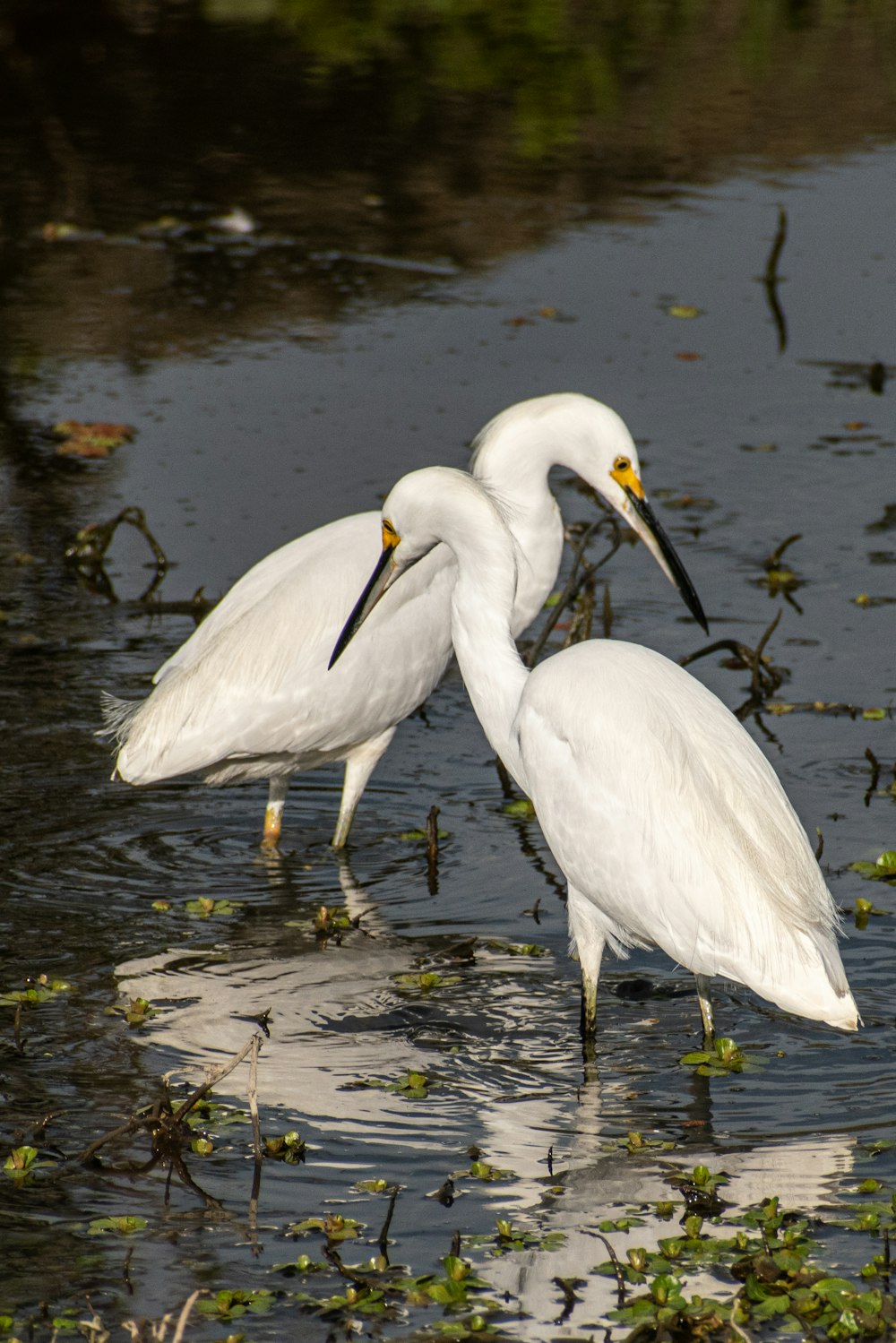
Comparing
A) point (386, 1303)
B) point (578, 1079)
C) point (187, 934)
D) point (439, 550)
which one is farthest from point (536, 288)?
point (386, 1303)

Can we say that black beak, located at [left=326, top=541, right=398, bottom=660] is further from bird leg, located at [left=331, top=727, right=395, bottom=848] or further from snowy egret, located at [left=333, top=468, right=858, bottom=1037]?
bird leg, located at [left=331, top=727, right=395, bottom=848]

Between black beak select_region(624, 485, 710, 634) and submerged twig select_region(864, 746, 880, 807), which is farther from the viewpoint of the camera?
submerged twig select_region(864, 746, 880, 807)

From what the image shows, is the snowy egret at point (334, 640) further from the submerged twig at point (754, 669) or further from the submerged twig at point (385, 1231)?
the submerged twig at point (385, 1231)

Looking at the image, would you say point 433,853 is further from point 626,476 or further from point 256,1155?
point 256,1155

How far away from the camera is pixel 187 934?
5645 mm

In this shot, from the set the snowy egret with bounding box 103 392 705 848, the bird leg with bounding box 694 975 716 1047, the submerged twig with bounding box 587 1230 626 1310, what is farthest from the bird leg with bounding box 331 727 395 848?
the submerged twig with bounding box 587 1230 626 1310

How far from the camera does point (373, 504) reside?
29.8 ft

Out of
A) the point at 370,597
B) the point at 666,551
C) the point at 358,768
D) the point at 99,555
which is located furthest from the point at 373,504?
the point at 370,597

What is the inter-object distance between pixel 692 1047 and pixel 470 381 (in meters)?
6.39

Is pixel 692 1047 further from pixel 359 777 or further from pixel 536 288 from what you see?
pixel 536 288

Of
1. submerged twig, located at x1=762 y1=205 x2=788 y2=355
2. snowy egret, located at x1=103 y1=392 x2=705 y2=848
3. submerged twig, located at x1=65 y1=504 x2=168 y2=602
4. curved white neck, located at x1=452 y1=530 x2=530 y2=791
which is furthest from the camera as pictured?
submerged twig, located at x1=762 y1=205 x2=788 y2=355

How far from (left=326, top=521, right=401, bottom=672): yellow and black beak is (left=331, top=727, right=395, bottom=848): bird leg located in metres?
0.77

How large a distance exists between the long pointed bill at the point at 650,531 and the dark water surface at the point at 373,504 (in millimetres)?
967

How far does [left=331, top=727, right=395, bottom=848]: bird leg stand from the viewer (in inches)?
248
